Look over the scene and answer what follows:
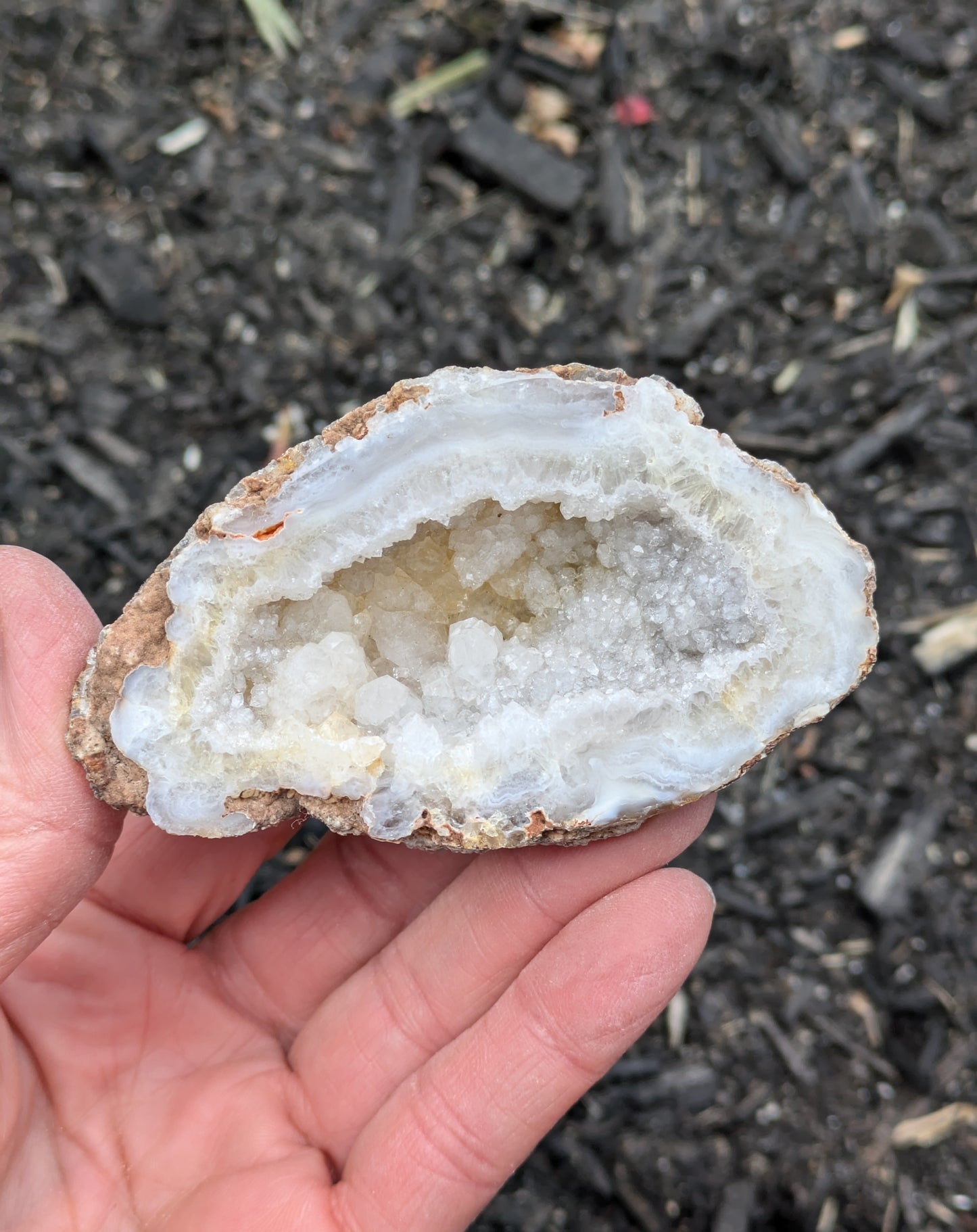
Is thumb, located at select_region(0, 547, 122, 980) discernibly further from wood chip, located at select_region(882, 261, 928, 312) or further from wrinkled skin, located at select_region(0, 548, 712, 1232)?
wood chip, located at select_region(882, 261, 928, 312)

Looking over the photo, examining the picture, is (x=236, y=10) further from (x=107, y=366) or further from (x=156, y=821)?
(x=156, y=821)

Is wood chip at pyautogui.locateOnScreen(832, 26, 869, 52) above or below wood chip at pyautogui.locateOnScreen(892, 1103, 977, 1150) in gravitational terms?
Answer: above

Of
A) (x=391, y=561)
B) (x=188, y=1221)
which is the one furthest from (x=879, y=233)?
(x=188, y=1221)

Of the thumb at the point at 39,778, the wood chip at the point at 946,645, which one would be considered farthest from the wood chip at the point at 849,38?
the thumb at the point at 39,778

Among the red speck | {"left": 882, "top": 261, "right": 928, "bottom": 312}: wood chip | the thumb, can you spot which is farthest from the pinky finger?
the red speck

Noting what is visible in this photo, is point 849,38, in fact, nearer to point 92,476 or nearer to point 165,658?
point 92,476

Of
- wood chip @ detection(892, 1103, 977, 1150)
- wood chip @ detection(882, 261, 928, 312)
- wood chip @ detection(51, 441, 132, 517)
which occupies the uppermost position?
wood chip @ detection(51, 441, 132, 517)

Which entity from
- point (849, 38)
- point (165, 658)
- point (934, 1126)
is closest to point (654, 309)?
point (849, 38)
